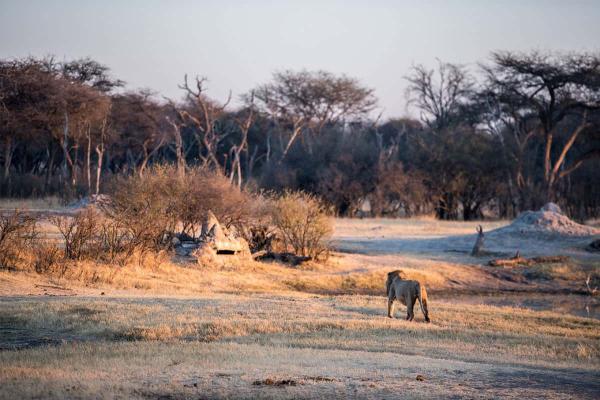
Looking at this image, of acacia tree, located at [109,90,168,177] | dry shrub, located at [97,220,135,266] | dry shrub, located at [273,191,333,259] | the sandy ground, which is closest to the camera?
the sandy ground

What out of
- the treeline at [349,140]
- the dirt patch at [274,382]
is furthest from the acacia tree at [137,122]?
the dirt patch at [274,382]

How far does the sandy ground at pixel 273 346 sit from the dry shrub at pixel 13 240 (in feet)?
2.33

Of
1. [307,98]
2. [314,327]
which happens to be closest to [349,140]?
[307,98]

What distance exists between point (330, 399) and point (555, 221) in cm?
2759

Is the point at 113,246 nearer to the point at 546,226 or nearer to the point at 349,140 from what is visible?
the point at 546,226

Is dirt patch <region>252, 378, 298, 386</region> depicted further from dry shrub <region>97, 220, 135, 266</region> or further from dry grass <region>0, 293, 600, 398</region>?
dry shrub <region>97, 220, 135, 266</region>

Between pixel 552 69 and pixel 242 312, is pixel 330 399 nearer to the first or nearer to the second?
pixel 242 312

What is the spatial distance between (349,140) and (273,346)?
40.5 m

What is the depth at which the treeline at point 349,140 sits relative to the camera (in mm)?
40500

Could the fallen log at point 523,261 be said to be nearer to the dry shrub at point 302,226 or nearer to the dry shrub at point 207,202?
the dry shrub at point 302,226

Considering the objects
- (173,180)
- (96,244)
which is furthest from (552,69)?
(96,244)

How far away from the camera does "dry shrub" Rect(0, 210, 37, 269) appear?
18.3m

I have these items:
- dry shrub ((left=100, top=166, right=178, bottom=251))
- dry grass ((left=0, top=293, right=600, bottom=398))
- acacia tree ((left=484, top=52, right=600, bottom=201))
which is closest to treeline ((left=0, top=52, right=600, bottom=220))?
acacia tree ((left=484, top=52, right=600, bottom=201))

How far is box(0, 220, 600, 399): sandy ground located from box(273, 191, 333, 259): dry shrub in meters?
3.85
